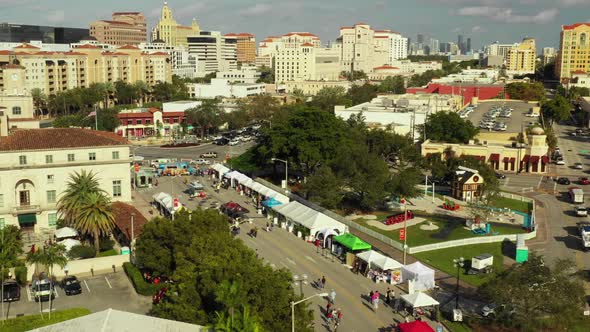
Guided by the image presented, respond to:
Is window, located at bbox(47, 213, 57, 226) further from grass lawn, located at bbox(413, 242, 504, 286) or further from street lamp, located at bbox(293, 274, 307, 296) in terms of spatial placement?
grass lawn, located at bbox(413, 242, 504, 286)

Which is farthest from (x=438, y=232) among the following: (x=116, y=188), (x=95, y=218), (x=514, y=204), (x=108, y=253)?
(x=116, y=188)

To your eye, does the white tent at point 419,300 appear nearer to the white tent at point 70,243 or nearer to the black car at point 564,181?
the white tent at point 70,243

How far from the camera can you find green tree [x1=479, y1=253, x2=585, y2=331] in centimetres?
3048

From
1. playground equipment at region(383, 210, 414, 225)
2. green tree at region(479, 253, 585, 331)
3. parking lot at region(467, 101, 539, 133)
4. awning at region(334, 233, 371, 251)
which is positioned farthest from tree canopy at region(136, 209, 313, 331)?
parking lot at region(467, 101, 539, 133)

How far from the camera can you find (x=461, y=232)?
170ft

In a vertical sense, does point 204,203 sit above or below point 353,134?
below

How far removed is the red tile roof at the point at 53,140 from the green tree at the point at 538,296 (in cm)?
3800

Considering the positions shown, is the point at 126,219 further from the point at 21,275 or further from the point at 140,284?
the point at 140,284

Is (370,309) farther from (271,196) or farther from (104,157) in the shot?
(104,157)

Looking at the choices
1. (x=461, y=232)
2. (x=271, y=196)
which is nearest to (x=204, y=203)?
(x=271, y=196)

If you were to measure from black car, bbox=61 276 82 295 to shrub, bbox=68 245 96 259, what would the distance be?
4.40 metres

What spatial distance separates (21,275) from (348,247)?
22533 mm

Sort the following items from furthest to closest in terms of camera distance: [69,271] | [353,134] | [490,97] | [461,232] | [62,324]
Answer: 1. [490,97]
2. [353,134]
3. [461,232]
4. [69,271]
5. [62,324]

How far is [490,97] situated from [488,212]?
121376mm
